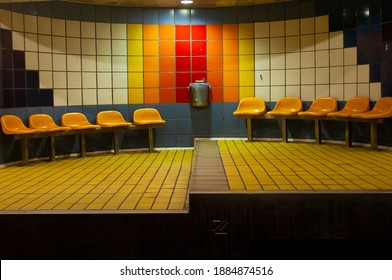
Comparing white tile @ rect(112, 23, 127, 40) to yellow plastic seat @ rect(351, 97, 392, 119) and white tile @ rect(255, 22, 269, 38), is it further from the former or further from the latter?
yellow plastic seat @ rect(351, 97, 392, 119)

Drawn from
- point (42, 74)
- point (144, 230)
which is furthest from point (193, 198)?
point (42, 74)

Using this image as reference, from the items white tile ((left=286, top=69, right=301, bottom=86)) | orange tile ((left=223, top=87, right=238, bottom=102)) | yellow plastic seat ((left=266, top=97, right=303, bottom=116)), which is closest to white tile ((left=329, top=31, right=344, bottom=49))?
white tile ((left=286, top=69, right=301, bottom=86))

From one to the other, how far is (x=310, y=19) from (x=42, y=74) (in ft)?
15.7

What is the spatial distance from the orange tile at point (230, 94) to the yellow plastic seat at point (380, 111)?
8.11 feet

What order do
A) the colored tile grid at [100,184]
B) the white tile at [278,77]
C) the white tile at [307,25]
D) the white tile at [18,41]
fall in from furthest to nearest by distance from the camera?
the white tile at [278,77] < the white tile at [307,25] < the white tile at [18,41] < the colored tile grid at [100,184]

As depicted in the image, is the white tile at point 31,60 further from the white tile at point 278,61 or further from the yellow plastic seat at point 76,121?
the white tile at point 278,61

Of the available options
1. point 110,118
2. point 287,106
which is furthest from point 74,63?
point 287,106

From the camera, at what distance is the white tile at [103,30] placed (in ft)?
29.5

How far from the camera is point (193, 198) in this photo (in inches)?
168

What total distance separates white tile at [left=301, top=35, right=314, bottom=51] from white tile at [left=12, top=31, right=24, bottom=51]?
4864 millimetres

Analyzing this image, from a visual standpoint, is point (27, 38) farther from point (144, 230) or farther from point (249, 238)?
point (249, 238)

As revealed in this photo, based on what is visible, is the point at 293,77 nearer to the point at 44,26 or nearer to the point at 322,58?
the point at 322,58

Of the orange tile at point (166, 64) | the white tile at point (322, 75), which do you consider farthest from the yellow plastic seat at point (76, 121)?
the white tile at point (322, 75)

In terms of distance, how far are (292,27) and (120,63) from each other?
323 cm
